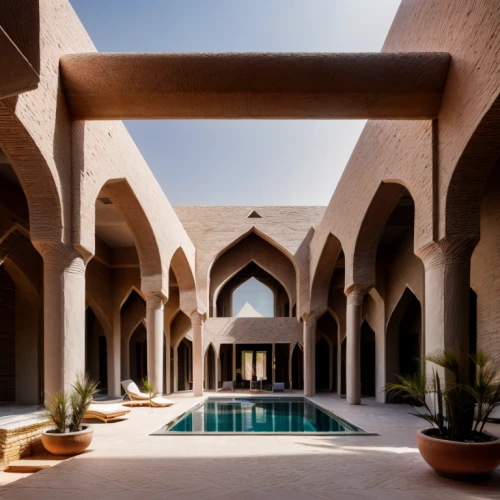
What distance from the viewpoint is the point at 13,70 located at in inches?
96.1

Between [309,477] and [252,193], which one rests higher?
[252,193]

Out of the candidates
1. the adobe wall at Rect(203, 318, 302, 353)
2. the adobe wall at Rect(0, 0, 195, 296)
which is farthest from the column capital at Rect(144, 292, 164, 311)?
the adobe wall at Rect(203, 318, 302, 353)

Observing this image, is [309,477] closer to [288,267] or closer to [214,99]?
[214,99]

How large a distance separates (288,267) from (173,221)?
7.45m

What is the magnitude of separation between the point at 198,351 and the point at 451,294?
41.6 feet

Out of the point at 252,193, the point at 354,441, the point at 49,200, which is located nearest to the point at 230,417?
the point at 354,441

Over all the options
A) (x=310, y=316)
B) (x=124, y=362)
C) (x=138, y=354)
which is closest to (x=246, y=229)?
(x=310, y=316)

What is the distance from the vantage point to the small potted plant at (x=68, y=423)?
6.29 meters

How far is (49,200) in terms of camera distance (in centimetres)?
663

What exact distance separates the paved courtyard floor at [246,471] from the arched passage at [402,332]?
8247mm

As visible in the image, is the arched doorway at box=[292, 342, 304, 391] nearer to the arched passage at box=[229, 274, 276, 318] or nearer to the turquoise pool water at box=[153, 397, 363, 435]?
the arched passage at box=[229, 274, 276, 318]

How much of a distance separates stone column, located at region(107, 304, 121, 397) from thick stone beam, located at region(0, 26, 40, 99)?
54.4 ft

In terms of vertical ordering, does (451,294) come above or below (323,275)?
below

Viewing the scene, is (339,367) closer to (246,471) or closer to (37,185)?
(246,471)
